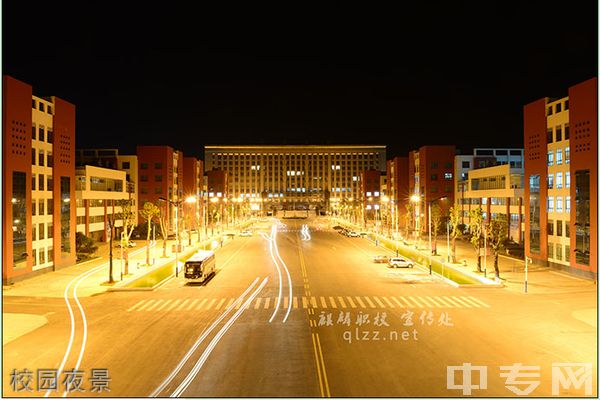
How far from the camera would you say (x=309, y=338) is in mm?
27203

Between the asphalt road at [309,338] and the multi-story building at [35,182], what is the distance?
9.85 meters

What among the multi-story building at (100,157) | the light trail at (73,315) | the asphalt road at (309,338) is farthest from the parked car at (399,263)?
the multi-story building at (100,157)

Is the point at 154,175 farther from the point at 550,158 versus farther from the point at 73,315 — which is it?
the point at 550,158

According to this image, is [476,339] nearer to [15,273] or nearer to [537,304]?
[537,304]

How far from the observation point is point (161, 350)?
25266 millimetres

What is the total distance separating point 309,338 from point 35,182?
38.5 metres

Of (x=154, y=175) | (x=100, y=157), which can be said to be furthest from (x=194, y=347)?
(x=100, y=157)

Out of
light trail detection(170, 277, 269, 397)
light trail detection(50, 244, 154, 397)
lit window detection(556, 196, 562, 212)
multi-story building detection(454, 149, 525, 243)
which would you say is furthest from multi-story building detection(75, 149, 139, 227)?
lit window detection(556, 196, 562, 212)

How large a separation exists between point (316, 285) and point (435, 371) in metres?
22.6

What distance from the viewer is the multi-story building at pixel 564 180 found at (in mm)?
47938

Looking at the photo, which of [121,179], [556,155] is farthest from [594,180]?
[121,179]

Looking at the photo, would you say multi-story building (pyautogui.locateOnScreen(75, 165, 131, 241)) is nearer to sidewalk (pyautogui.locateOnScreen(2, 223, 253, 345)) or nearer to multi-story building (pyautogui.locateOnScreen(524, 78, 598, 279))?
sidewalk (pyautogui.locateOnScreen(2, 223, 253, 345))

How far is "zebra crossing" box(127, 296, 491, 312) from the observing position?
35.6 meters

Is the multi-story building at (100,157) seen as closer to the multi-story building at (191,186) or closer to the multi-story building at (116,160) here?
the multi-story building at (116,160)
